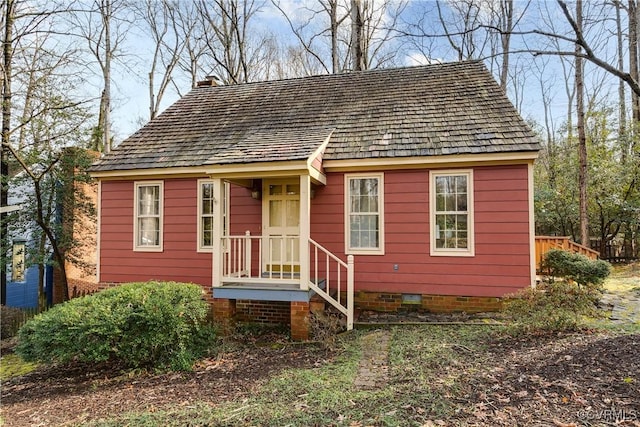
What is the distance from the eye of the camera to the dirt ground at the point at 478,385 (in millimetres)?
3354

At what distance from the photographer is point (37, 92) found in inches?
377

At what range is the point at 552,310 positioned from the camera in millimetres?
5594

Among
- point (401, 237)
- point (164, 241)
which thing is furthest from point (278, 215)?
point (164, 241)

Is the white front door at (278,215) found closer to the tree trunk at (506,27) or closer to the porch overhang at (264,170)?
the porch overhang at (264,170)

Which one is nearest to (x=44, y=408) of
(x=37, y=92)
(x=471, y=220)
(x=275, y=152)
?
(x=275, y=152)

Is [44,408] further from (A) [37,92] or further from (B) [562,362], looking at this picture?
(A) [37,92]

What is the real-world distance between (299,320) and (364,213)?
2.70m

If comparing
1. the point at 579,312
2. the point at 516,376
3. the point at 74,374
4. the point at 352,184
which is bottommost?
the point at 74,374

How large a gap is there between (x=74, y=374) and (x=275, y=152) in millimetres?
5030

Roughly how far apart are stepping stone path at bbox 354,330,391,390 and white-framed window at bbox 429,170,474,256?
2.28 meters

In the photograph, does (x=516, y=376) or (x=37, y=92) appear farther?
(x=37, y=92)

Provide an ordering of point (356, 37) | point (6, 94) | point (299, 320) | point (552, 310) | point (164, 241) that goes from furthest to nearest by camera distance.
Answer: point (356, 37), point (6, 94), point (164, 241), point (299, 320), point (552, 310)

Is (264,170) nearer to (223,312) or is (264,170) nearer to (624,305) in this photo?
(223,312)

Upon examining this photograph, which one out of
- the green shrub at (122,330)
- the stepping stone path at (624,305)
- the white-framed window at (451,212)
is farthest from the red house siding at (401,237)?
the green shrub at (122,330)
